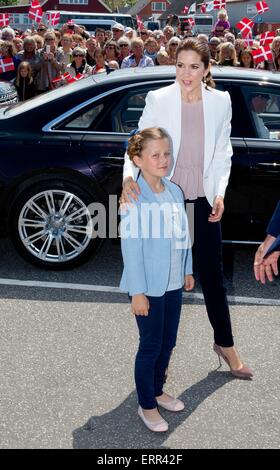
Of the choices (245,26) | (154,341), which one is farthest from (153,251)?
(245,26)

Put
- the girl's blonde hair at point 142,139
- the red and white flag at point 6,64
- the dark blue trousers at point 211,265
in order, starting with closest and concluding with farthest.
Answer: the girl's blonde hair at point 142,139 < the dark blue trousers at point 211,265 < the red and white flag at point 6,64

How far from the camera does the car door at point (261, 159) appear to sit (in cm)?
515

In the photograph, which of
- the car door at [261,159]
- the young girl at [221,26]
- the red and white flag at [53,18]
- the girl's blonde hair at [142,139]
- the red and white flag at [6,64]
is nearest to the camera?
the girl's blonde hair at [142,139]

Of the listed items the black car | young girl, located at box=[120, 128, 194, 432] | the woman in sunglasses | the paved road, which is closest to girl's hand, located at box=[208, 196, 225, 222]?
young girl, located at box=[120, 128, 194, 432]

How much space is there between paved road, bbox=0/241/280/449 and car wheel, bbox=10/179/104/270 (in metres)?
0.24

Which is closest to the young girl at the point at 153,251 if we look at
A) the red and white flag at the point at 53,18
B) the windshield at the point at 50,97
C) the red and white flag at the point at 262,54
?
the windshield at the point at 50,97

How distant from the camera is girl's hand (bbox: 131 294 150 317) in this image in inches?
120

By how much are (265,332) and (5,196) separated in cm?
226

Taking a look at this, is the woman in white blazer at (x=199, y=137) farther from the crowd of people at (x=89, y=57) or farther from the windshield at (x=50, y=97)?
the crowd of people at (x=89, y=57)

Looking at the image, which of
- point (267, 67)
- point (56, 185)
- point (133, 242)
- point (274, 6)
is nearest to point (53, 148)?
point (56, 185)

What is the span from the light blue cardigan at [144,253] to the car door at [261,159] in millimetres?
2140

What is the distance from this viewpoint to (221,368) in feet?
13.0

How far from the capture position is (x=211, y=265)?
12.2 feet
